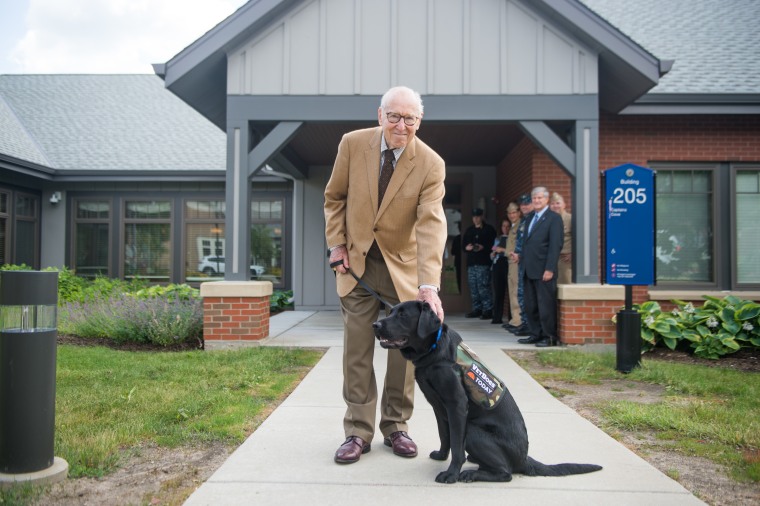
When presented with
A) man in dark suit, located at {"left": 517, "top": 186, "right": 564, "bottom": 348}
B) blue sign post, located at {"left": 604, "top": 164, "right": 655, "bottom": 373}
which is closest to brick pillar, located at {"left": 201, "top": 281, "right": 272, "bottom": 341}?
man in dark suit, located at {"left": 517, "top": 186, "right": 564, "bottom": 348}

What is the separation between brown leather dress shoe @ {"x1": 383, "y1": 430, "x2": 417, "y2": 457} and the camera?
3.40m

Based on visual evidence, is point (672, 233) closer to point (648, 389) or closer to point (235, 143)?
point (648, 389)

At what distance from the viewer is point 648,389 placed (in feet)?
17.5

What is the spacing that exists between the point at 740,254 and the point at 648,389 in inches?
208

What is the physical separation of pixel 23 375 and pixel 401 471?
6.10 ft

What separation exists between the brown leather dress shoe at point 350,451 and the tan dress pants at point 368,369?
0.03m

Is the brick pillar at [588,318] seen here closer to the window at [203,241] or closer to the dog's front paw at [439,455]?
the dog's front paw at [439,455]

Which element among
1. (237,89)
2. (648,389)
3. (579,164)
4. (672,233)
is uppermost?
(237,89)

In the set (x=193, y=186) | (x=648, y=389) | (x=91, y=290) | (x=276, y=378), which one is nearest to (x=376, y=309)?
(x=276, y=378)

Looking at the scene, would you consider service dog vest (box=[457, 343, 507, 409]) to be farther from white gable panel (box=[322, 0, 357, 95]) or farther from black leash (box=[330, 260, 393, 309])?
white gable panel (box=[322, 0, 357, 95])

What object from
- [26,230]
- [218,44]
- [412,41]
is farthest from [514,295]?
[26,230]

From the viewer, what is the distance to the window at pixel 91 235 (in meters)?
14.4

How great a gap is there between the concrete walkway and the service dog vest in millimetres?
415

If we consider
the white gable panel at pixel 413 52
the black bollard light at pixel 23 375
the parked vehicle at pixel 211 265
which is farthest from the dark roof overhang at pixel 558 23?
the parked vehicle at pixel 211 265
